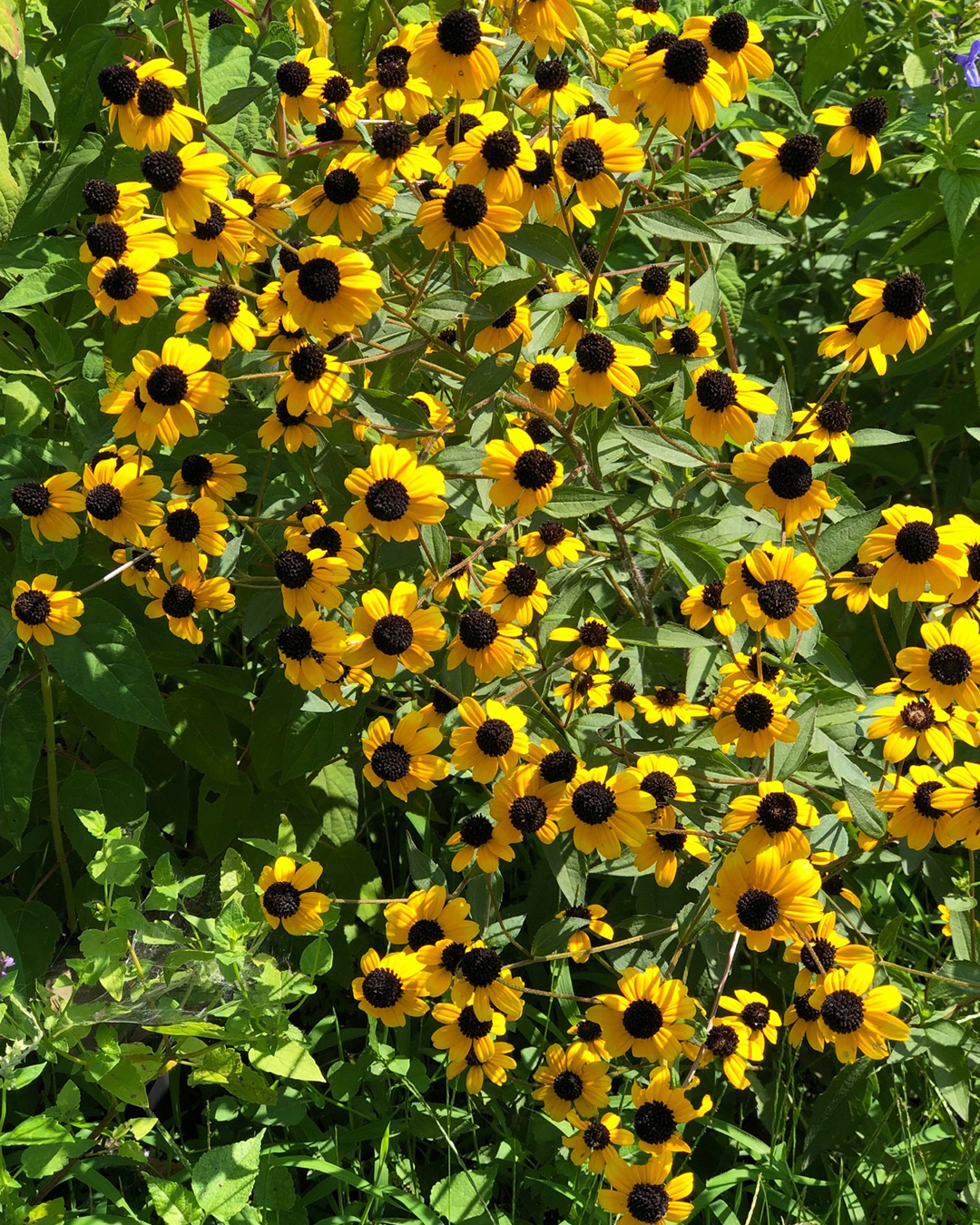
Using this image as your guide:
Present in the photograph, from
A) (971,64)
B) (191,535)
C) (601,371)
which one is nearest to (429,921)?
(191,535)

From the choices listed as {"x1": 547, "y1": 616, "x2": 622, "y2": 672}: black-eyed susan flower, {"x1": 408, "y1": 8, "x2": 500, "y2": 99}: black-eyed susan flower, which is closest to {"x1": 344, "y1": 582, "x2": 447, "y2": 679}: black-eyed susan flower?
{"x1": 547, "y1": 616, "x2": 622, "y2": 672}: black-eyed susan flower

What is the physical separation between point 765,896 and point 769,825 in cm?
11

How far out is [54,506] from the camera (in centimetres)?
221

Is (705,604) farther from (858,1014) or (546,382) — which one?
(858,1014)

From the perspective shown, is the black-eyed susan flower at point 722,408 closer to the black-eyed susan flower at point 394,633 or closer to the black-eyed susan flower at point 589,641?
the black-eyed susan flower at point 589,641

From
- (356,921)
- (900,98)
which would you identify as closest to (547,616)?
(356,921)

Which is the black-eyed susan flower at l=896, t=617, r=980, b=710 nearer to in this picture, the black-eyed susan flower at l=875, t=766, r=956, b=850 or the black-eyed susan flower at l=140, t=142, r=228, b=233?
the black-eyed susan flower at l=875, t=766, r=956, b=850

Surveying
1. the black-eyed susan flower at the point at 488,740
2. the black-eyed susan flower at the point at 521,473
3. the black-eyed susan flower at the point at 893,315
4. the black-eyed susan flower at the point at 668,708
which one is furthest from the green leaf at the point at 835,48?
the black-eyed susan flower at the point at 488,740

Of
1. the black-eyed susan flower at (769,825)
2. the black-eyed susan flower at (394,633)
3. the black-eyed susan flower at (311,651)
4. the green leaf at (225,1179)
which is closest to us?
the green leaf at (225,1179)

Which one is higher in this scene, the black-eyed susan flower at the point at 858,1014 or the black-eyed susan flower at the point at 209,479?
the black-eyed susan flower at the point at 209,479

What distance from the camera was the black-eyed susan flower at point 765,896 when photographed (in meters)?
1.83

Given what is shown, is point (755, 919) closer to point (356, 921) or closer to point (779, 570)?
point (779, 570)

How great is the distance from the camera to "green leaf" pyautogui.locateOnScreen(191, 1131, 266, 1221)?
5.72ft

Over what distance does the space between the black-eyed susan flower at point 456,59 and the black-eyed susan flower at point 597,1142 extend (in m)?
1.81
